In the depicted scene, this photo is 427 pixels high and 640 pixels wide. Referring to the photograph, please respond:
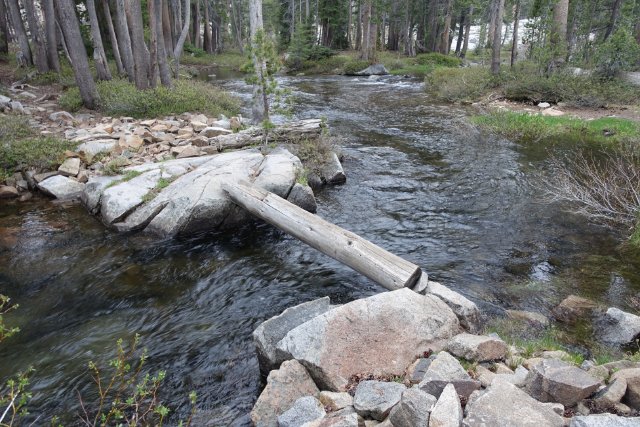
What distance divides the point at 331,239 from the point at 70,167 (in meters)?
7.63

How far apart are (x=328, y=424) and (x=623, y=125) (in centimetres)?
1502

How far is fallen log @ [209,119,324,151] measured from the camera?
11.6m

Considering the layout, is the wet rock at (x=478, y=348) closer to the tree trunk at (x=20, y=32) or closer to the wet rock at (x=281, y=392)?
the wet rock at (x=281, y=392)

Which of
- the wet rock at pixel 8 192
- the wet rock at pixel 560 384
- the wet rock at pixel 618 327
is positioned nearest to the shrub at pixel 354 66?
the wet rock at pixel 8 192

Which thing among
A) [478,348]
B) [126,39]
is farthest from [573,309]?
[126,39]

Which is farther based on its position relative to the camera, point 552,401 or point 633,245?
point 633,245

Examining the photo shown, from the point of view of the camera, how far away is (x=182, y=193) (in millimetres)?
8695

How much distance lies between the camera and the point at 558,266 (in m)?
7.08

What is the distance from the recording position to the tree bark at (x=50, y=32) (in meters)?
19.3

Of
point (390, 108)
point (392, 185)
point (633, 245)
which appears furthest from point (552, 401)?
point (390, 108)

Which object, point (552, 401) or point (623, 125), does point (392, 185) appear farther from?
point (623, 125)

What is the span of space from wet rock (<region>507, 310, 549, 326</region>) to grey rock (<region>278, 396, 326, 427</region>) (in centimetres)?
318

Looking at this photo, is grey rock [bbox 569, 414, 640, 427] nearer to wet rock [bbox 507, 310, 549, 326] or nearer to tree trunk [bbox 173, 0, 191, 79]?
wet rock [bbox 507, 310, 549, 326]

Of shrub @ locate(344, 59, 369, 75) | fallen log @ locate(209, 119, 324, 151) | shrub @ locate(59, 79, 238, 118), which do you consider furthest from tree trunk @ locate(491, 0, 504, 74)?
fallen log @ locate(209, 119, 324, 151)
